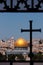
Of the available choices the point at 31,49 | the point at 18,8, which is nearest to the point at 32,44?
the point at 31,49

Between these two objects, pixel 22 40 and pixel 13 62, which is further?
pixel 13 62

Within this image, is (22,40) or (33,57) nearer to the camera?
(22,40)

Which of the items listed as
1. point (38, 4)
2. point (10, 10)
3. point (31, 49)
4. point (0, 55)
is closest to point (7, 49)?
point (0, 55)

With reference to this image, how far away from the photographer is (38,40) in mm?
2846

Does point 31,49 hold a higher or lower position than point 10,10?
lower

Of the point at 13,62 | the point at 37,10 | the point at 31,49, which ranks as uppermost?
the point at 37,10

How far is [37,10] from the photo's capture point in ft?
9.42

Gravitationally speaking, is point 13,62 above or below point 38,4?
below

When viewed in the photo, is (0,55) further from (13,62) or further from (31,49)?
(31,49)

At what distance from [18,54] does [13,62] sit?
18 cm

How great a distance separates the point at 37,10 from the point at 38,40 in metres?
0.41

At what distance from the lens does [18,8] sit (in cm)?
285

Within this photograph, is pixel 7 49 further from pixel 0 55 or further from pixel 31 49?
pixel 31 49

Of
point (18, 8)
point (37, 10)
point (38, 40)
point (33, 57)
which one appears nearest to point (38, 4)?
point (37, 10)
